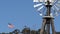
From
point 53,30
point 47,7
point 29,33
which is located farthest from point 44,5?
point 29,33

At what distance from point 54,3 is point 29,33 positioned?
53536 mm

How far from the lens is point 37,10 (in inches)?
1859

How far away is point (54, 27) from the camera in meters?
48.2

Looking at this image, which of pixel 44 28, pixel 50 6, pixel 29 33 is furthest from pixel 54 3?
pixel 29 33

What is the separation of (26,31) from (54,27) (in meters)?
53.3

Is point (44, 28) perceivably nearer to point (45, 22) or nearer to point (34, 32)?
point (45, 22)

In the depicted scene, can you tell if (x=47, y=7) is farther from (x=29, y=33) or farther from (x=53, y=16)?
(x=29, y=33)

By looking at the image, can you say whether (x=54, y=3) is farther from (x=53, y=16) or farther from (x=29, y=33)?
(x=29, y=33)

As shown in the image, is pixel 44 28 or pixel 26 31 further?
pixel 26 31

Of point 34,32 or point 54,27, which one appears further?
point 34,32

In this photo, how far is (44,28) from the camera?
48156mm

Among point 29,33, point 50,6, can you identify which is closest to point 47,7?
point 50,6

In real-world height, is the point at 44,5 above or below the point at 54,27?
above

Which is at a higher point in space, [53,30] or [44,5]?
[44,5]
